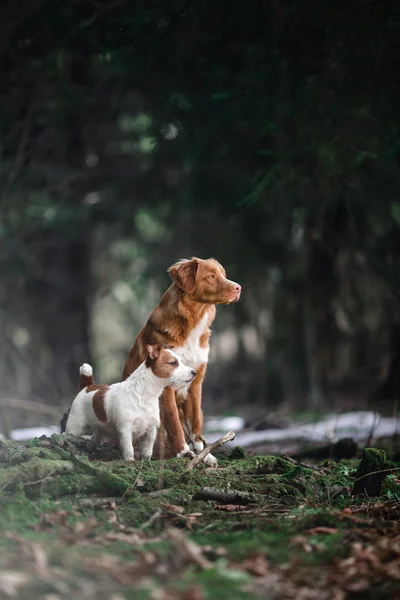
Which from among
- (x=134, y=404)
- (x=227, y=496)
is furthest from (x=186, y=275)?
(x=227, y=496)

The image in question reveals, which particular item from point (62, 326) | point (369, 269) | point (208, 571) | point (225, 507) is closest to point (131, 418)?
point (225, 507)

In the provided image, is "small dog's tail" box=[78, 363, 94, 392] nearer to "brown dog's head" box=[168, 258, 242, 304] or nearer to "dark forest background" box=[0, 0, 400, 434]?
"brown dog's head" box=[168, 258, 242, 304]

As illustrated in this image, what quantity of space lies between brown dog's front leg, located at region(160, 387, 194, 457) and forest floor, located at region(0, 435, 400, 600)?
321mm

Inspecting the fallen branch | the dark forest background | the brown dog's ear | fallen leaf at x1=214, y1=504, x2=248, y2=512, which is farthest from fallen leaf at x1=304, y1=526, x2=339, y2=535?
the dark forest background

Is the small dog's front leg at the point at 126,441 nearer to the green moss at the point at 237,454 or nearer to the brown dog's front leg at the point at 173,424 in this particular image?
the brown dog's front leg at the point at 173,424

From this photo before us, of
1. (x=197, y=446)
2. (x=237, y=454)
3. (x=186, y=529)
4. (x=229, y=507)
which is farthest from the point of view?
(x=237, y=454)

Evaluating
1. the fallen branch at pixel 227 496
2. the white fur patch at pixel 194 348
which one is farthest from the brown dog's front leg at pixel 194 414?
the fallen branch at pixel 227 496

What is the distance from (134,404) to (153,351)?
425 mm

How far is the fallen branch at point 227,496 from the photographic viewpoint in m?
5.54

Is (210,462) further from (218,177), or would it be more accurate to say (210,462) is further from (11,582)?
(218,177)

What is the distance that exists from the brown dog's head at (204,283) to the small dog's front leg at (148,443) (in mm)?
1073

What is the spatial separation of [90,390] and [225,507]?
1506 mm

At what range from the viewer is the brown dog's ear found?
21.1 ft

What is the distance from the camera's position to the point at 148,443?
20.6 feet
